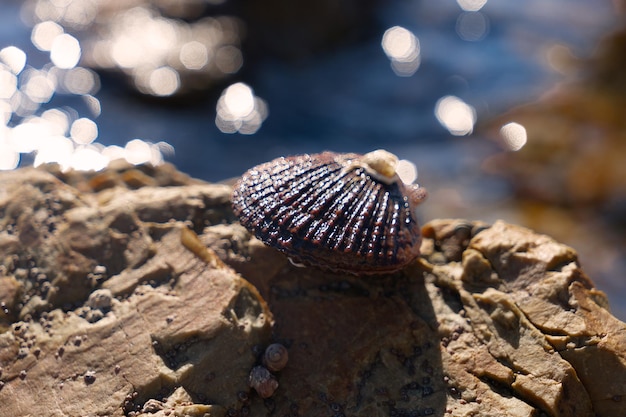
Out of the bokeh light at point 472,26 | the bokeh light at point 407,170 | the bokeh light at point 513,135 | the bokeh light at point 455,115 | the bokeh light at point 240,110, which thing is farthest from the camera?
the bokeh light at point 472,26

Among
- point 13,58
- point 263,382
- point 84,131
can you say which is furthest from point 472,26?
point 263,382

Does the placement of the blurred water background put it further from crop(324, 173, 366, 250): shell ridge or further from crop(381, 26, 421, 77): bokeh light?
crop(324, 173, 366, 250): shell ridge

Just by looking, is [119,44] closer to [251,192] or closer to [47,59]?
[47,59]

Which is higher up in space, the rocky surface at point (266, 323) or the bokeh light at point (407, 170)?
the bokeh light at point (407, 170)

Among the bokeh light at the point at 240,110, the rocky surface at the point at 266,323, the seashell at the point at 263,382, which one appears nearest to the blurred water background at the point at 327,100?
the bokeh light at the point at 240,110

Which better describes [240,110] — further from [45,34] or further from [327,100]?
[45,34]

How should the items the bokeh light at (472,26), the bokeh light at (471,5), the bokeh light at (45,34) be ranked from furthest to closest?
the bokeh light at (471,5) → the bokeh light at (472,26) → the bokeh light at (45,34)

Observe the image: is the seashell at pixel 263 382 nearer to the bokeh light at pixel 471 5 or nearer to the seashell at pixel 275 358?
the seashell at pixel 275 358

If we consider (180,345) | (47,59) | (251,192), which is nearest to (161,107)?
(47,59)
